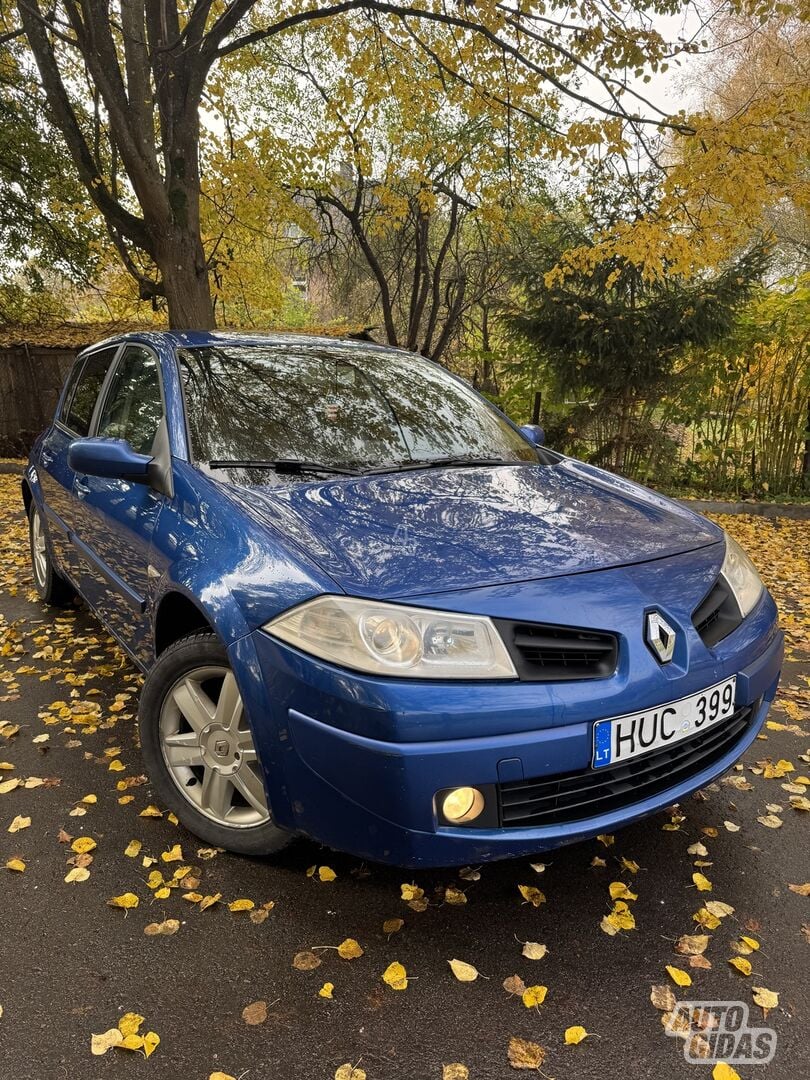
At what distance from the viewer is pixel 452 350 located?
1644cm

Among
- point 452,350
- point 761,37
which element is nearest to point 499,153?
point 452,350

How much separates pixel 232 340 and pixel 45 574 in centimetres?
241

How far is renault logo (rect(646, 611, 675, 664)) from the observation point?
1.82 m

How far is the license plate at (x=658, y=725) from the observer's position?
172 cm

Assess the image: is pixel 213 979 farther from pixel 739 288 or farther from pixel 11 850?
pixel 739 288

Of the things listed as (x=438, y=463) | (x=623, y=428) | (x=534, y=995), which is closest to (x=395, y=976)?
(x=534, y=995)

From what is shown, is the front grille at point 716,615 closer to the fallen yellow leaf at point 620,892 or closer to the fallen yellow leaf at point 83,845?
the fallen yellow leaf at point 620,892

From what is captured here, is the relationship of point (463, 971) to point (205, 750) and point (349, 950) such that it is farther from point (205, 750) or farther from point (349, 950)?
point (205, 750)

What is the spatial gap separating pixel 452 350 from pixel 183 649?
15.2 metres

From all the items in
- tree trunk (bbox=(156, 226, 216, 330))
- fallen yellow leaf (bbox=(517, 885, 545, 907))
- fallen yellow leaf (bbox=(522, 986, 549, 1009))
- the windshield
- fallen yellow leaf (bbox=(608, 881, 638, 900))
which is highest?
tree trunk (bbox=(156, 226, 216, 330))

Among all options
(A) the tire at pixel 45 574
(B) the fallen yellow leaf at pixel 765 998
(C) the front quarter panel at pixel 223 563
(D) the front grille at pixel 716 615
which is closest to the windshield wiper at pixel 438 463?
(C) the front quarter panel at pixel 223 563

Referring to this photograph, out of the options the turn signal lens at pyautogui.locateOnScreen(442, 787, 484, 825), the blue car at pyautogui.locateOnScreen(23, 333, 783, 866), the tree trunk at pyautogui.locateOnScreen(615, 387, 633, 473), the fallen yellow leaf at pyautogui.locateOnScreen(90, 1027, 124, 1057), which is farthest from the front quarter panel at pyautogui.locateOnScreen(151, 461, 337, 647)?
the tree trunk at pyautogui.locateOnScreen(615, 387, 633, 473)

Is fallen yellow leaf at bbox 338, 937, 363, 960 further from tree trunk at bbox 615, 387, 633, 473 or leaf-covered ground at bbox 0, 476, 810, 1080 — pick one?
tree trunk at bbox 615, 387, 633, 473

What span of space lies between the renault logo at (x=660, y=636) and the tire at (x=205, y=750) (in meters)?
1.14
